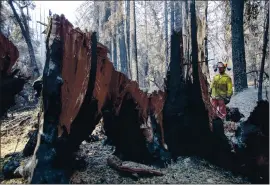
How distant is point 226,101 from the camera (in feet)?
24.5

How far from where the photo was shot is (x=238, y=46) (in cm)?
1076

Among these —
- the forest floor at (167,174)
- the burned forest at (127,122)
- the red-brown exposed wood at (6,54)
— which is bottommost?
the forest floor at (167,174)

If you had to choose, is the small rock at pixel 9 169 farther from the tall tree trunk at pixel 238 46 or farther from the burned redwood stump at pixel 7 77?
the tall tree trunk at pixel 238 46

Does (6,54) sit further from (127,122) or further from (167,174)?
(167,174)

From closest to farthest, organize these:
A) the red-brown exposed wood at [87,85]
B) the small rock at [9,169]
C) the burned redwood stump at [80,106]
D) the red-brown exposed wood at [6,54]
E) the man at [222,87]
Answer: the burned redwood stump at [80,106], the red-brown exposed wood at [87,85], the small rock at [9,169], the red-brown exposed wood at [6,54], the man at [222,87]

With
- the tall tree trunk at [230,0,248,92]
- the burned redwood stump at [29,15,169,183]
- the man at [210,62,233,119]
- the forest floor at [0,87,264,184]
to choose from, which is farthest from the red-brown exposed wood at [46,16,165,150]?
the tall tree trunk at [230,0,248,92]

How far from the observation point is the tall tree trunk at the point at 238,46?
10508 mm

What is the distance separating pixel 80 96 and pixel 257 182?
A: 9.36 ft

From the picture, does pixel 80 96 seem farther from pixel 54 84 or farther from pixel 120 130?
pixel 120 130

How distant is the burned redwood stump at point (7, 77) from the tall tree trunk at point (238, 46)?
7.88m

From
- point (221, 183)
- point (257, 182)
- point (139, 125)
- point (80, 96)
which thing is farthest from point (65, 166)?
point (257, 182)

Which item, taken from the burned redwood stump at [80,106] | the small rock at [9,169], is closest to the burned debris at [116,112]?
the burned redwood stump at [80,106]

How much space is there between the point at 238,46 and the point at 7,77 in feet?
27.7

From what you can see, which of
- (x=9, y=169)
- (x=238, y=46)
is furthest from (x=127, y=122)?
(x=238, y=46)
